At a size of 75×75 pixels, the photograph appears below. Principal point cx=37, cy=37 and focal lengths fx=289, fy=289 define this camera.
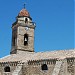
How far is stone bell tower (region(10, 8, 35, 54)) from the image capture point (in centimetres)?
3919

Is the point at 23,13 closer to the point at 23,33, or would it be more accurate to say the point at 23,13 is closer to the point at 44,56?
the point at 23,33

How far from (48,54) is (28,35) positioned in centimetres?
778

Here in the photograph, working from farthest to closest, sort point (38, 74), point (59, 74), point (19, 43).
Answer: point (19, 43) → point (38, 74) → point (59, 74)

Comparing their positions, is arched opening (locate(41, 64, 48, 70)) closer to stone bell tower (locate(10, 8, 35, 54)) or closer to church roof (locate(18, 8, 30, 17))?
stone bell tower (locate(10, 8, 35, 54))

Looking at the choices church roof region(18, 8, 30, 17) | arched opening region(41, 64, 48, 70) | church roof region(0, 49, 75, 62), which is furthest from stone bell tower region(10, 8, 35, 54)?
arched opening region(41, 64, 48, 70)

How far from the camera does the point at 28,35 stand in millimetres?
39875

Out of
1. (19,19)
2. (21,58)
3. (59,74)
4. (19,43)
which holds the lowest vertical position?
(59,74)

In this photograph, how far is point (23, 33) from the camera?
39.6 m

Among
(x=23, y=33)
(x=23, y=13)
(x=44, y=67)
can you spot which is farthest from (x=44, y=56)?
(x=23, y=13)

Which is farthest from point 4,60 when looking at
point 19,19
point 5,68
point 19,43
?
point 19,19

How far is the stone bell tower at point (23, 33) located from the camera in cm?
3919

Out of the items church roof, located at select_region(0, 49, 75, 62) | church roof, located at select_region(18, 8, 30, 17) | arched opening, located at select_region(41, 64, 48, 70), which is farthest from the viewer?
church roof, located at select_region(18, 8, 30, 17)

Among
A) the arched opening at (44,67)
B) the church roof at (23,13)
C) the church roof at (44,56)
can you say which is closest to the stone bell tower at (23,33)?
the church roof at (23,13)

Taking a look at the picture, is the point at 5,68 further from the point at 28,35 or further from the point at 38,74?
the point at 28,35
